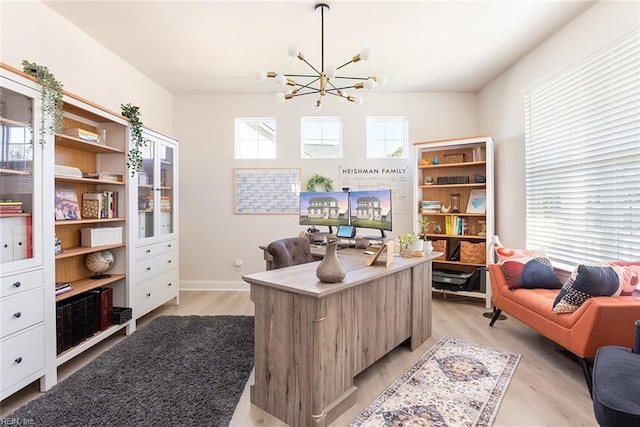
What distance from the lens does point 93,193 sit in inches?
108

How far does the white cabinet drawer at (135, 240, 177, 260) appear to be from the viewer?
9.96 ft

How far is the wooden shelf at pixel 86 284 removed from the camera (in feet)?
7.52

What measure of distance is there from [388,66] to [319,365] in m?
3.25

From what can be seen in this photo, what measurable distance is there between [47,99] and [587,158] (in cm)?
415

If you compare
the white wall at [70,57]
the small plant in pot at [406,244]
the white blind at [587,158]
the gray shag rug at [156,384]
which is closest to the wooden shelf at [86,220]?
the gray shag rug at [156,384]

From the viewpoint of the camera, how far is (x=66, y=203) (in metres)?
2.49

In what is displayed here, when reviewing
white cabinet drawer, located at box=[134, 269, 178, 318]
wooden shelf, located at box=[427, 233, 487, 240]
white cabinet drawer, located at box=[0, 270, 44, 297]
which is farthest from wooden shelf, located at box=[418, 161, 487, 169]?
white cabinet drawer, located at box=[0, 270, 44, 297]

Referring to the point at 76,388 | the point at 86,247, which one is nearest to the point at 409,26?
the point at 86,247

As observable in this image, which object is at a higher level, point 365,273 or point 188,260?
point 365,273

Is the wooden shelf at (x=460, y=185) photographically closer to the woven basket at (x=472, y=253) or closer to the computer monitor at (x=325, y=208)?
the woven basket at (x=472, y=253)

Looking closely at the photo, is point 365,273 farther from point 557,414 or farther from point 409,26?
point 409,26

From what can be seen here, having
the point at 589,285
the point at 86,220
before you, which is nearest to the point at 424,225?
the point at 589,285

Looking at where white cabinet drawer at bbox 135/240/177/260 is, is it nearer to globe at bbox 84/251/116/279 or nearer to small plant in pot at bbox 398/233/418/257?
globe at bbox 84/251/116/279

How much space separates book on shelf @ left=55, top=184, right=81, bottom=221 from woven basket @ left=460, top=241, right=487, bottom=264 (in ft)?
13.5
